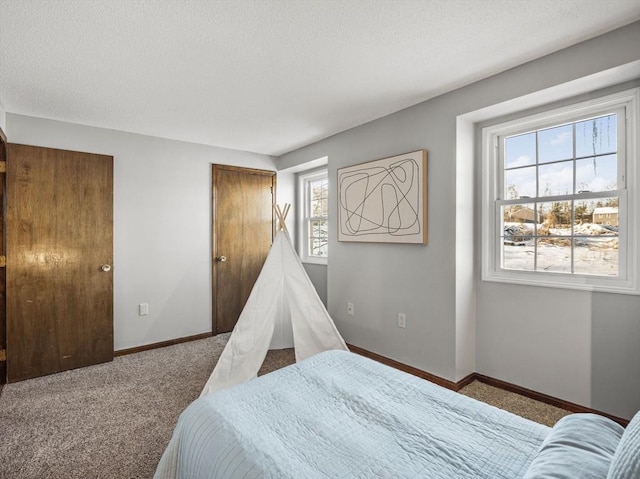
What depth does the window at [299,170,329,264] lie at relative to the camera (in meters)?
4.70

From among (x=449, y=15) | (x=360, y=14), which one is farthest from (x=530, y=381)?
(x=360, y=14)

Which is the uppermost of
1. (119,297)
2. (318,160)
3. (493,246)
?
(318,160)

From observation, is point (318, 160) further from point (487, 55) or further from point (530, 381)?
point (530, 381)

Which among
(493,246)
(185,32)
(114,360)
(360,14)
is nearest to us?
(360,14)

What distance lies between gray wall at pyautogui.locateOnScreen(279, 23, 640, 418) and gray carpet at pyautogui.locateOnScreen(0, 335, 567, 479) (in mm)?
315

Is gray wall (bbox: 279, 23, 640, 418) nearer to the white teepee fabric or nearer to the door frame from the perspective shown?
the white teepee fabric

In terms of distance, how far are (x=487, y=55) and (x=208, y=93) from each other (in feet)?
6.62

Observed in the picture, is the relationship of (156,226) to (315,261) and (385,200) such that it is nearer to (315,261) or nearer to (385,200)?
(315,261)

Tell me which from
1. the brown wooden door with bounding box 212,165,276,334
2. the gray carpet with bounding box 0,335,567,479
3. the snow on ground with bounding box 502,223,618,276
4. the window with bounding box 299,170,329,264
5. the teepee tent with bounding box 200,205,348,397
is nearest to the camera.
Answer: the gray carpet with bounding box 0,335,567,479

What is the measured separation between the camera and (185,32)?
75.7 inches

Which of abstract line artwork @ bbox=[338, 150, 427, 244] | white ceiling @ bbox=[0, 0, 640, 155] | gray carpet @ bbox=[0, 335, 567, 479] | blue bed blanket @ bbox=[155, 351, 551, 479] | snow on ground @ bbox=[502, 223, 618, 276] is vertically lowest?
gray carpet @ bbox=[0, 335, 567, 479]

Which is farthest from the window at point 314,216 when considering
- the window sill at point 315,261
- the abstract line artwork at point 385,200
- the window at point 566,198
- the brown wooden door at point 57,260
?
the brown wooden door at point 57,260

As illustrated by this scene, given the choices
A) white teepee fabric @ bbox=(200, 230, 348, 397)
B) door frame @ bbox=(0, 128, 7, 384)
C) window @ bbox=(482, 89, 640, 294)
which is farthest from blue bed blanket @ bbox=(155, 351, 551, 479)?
door frame @ bbox=(0, 128, 7, 384)

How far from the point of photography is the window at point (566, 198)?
2.21m
